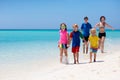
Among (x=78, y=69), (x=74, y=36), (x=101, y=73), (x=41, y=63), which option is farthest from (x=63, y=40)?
(x=101, y=73)

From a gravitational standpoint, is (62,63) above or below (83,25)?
below

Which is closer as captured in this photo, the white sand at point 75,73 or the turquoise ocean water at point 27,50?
the white sand at point 75,73

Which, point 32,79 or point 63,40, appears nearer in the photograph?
point 32,79

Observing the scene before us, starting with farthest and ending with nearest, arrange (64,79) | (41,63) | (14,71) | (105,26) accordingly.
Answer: (105,26)
(41,63)
(14,71)
(64,79)

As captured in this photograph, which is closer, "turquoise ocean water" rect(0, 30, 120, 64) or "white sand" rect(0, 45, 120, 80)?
"white sand" rect(0, 45, 120, 80)

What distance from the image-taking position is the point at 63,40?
9.48 meters

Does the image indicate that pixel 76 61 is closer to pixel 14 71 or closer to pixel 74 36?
pixel 74 36

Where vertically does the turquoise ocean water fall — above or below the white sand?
below

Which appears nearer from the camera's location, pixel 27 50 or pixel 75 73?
pixel 75 73

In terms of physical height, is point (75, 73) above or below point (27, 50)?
above

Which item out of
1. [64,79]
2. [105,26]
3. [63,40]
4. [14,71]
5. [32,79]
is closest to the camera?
[64,79]

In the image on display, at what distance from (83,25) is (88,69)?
4.94 meters

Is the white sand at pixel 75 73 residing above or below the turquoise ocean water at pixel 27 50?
above

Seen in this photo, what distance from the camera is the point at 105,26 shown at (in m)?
11.9
